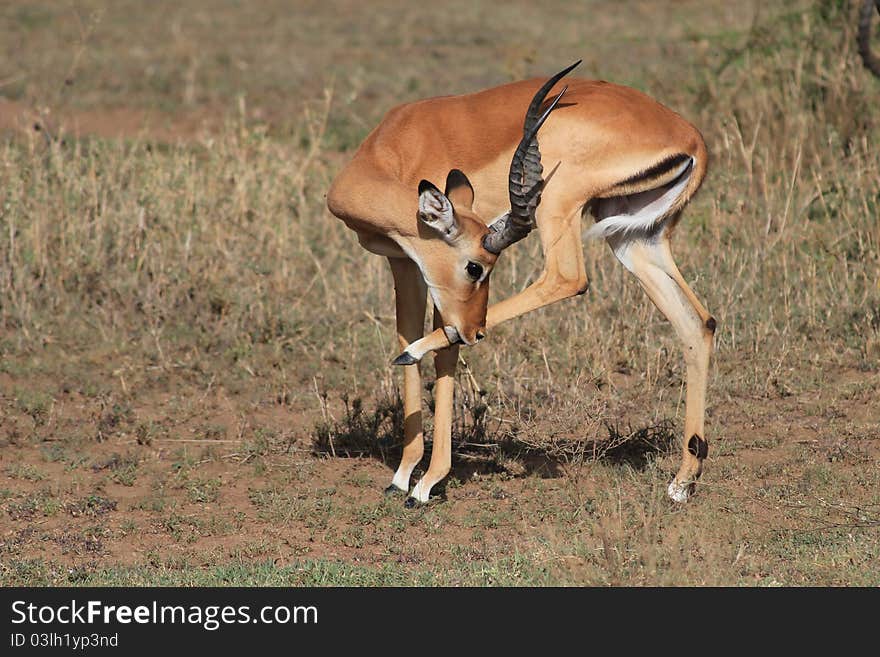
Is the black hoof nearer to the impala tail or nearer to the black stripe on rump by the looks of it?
→ the impala tail

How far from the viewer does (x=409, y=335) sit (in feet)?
19.8

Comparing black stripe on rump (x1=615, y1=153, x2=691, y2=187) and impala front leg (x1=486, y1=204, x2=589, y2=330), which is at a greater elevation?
black stripe on rump (x1=615, y1=153, x2=691, y2=187)

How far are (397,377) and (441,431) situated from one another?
1.41 metres

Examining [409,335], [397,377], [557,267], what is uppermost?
[557,267]

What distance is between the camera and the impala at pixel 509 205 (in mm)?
5375

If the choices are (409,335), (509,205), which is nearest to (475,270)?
(509,205)

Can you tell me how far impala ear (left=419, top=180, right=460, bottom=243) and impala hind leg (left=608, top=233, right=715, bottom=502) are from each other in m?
0.97

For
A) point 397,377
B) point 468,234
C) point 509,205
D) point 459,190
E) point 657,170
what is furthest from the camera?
point 397,377

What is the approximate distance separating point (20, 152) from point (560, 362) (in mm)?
4748

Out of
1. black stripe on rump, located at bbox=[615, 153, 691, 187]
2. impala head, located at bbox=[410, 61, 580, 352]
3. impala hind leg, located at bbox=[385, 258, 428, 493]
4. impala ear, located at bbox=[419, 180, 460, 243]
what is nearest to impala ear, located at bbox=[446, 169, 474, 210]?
impala head, located at bbox=[410, 61, 580, 352]

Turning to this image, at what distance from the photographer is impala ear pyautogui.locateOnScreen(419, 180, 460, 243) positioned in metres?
5.18

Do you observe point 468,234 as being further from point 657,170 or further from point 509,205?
point 657,170

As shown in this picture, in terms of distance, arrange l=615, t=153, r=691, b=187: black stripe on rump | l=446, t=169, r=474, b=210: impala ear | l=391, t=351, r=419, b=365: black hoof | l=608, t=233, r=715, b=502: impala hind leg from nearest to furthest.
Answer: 1. l=391, t=351, r=419, b=365: black hoof
2. l=446, t=169, r=474, b=210: impala ear
3. l=615, t=153, r=691, b=187: black stripe on rump
4. l=608, t=233, r=715, b=502: impala hind leg

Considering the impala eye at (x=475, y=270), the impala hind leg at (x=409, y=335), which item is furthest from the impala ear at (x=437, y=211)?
the impala hind leg at (x=409, y=335)
